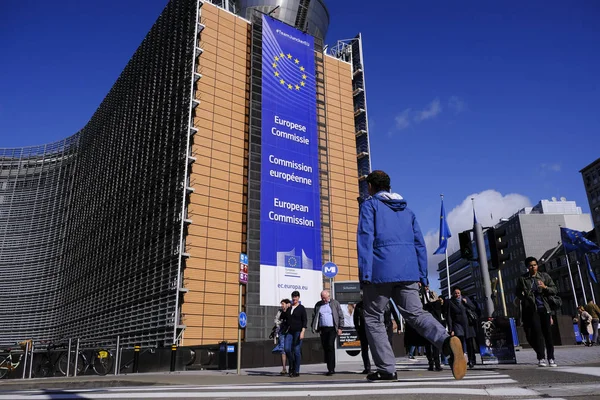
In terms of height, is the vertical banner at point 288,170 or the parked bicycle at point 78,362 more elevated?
the vertical banner at point 288,170

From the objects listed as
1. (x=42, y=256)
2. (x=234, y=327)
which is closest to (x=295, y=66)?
(x=234, y=327)

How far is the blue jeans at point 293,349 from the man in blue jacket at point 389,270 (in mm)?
4548

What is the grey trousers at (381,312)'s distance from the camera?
196 inches

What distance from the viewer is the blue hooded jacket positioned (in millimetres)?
5000

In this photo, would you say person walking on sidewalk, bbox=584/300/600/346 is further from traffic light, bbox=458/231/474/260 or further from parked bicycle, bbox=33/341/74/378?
parked bicycle, bbox=33/341/74/378

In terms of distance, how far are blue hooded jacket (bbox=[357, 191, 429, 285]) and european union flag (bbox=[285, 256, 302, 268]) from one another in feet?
104

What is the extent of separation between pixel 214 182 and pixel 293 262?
8.46 metres

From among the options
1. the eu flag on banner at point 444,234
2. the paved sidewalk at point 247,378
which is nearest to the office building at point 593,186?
the eu flag on banner at point 444,234

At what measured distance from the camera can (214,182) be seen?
1449 inches

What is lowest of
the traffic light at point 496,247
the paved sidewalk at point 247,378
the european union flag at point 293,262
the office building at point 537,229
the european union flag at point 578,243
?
the paved sidewalk at point 247,378

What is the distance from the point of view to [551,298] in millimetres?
8133

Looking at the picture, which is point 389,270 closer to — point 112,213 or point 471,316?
point 471,316

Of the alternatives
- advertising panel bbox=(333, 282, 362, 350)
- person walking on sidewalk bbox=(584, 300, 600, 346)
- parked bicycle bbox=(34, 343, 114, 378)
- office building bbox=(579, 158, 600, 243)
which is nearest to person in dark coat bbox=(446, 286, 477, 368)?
advertising panel bbox=(333, 282, 362, 350)

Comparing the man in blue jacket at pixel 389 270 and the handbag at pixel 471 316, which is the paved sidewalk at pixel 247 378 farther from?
the man in blue jacket at pixel 389 270
